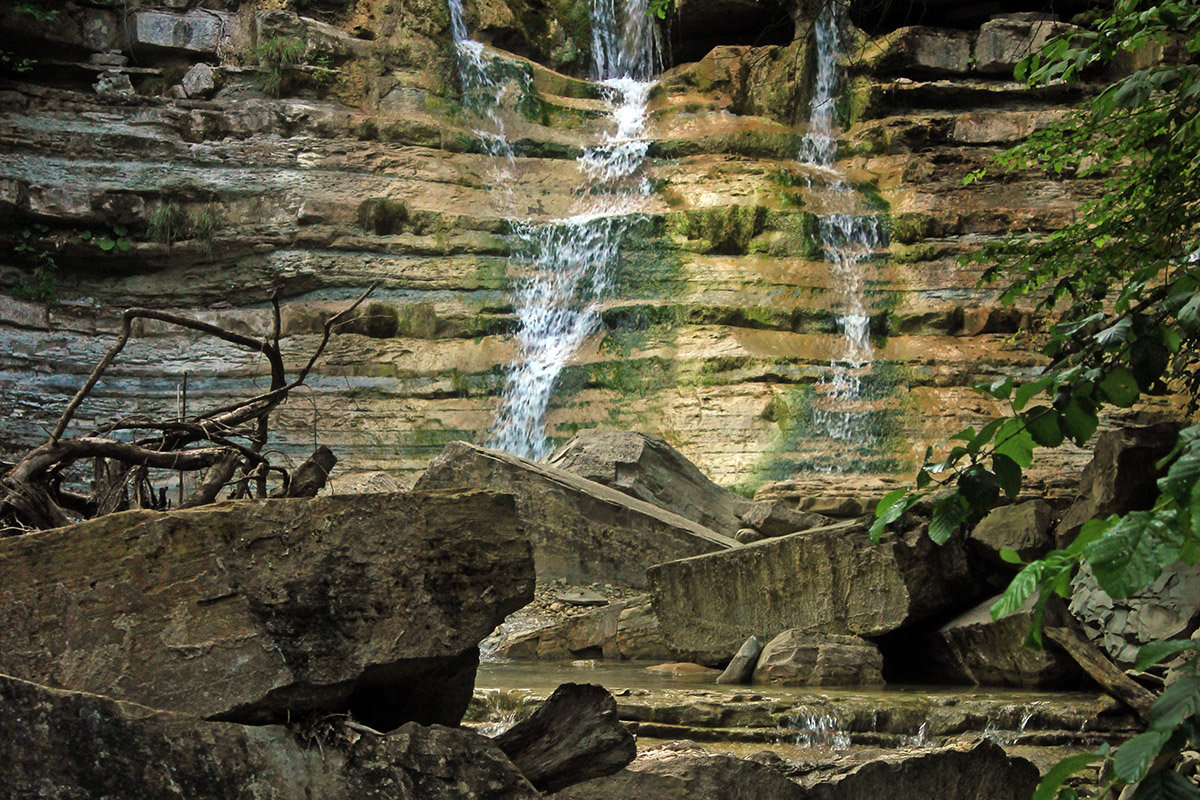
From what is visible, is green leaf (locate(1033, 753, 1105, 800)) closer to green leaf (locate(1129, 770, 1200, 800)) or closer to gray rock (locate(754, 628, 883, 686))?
green leaf (locate(1129, 770, 1200, 800))

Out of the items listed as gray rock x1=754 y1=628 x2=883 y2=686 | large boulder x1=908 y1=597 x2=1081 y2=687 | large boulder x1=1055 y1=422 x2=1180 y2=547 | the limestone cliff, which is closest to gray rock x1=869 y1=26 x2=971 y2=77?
the limestone cliff

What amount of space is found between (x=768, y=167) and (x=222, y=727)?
49.1 ft

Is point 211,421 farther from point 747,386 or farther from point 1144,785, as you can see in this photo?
point 747,386

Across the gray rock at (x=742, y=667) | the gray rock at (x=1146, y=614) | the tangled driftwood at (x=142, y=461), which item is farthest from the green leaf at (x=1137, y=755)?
Answer: the gray rock at (x=742, y=667)

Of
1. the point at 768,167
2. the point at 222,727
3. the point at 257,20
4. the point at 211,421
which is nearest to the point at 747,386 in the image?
the point at 768,167

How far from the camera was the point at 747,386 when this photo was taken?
14.8 m

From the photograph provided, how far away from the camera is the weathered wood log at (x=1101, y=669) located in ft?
19.0

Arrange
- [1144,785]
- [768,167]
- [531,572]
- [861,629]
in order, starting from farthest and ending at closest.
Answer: [768,167]
[861,629]
[531,572]
[1144,785]

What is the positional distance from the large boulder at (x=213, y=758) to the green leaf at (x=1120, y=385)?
196 centimetres

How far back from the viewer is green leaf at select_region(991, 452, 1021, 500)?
2602 millimetres

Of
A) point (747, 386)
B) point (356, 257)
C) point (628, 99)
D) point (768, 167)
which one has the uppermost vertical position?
point (628, 99)

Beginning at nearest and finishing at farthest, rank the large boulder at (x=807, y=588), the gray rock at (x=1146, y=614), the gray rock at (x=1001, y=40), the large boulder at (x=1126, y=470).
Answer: the gray rock at (x=1146, y=614) < the large boulder at (x=1126, y=470) < the large boulder at (x=807, y=588) < the gray rock at (x=1001, y=40)

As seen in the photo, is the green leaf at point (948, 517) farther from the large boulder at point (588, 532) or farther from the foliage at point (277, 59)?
the foliage at point (277, 59)

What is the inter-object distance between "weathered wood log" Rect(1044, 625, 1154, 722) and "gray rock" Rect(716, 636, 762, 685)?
1.76 m
